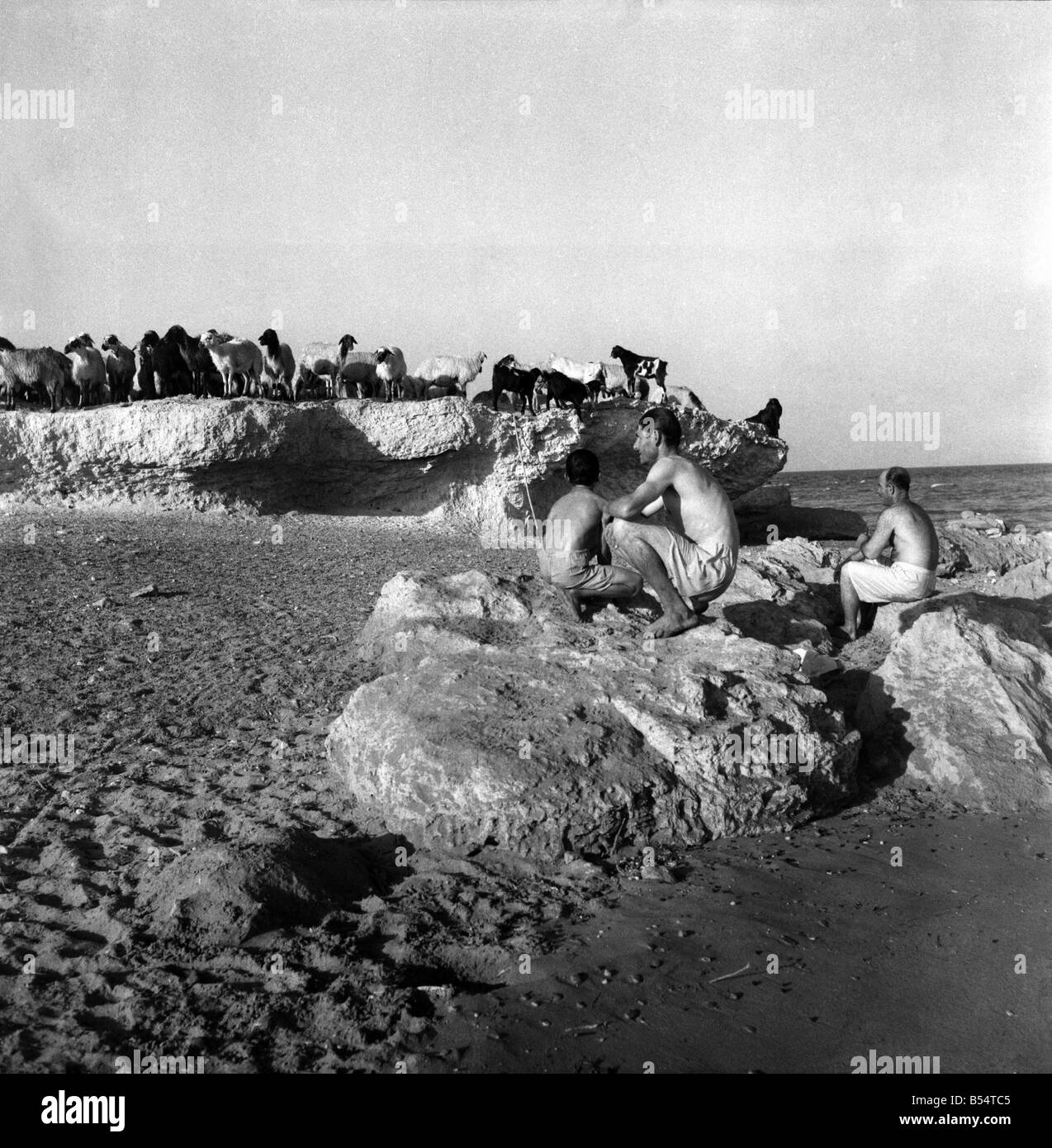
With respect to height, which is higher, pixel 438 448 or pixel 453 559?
pixel 438 448

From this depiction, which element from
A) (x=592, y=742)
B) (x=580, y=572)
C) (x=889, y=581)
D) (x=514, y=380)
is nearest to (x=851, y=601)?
(x=889, y=581)

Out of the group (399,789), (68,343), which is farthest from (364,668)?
(68,343)

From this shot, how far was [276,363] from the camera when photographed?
19.0 meters

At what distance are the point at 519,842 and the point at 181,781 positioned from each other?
7.21 feet

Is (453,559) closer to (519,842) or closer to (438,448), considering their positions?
(438,448)

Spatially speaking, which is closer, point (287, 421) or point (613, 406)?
point (287, 421)

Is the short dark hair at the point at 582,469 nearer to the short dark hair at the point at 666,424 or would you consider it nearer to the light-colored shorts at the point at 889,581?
the short dark hair at the point at 666,424

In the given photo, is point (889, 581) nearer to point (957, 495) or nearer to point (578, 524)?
point (578, 524)

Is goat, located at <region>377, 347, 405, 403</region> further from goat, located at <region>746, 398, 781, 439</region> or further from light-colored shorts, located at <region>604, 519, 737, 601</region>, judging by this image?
light-colored shorts, located at <region>604, 519, 737, 601</region>

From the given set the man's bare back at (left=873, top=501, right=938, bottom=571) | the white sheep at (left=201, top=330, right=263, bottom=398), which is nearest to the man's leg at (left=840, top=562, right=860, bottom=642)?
the man's bare back at (left=873, top=501, right=938, bottom=571)

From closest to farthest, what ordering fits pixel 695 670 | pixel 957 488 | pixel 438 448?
pixel 695 670
pixel 438 448
pixel 957 488

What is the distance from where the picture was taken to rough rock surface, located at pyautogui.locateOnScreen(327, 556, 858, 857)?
4551 mm

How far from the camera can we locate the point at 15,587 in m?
9.30

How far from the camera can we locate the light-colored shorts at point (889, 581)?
7117 millimetres
